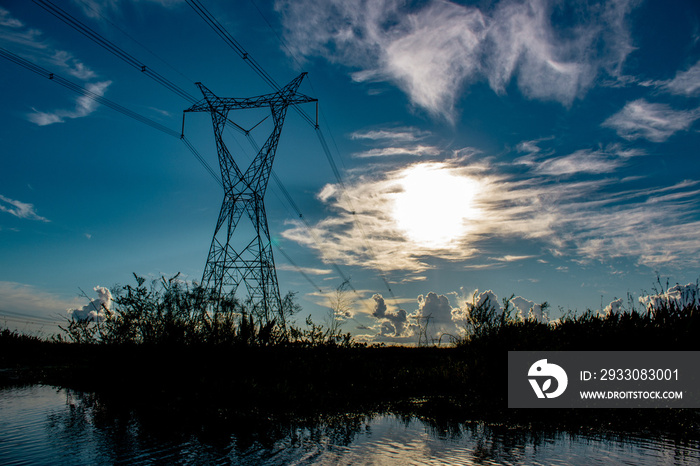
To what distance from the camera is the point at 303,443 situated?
6770 mm

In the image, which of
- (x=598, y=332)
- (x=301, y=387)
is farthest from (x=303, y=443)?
(x=598, y=332)

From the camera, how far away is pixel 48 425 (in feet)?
24.5

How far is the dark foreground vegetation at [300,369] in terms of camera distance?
9.87 metres

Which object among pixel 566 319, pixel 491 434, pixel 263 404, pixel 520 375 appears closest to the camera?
pixel 491 434

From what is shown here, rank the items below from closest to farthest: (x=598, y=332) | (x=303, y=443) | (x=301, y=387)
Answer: (x=303, y=443) < (x=301, y=387) < (x=598, y=332)

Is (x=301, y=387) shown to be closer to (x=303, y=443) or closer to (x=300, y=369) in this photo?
(x=300, y=369)

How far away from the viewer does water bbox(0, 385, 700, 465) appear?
230 inches

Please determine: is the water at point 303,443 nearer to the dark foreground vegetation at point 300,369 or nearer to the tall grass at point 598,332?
the dark foreground vegetation at point 300,369

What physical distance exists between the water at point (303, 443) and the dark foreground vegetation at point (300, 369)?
106 centimetres

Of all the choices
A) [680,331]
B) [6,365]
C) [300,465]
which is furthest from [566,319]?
[6,365]

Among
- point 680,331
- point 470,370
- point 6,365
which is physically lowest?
point 6,365

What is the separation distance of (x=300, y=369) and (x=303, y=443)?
20.7 feet

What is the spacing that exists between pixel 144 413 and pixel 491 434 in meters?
7.04

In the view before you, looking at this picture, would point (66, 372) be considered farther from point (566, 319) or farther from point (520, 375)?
point (566, 319)
